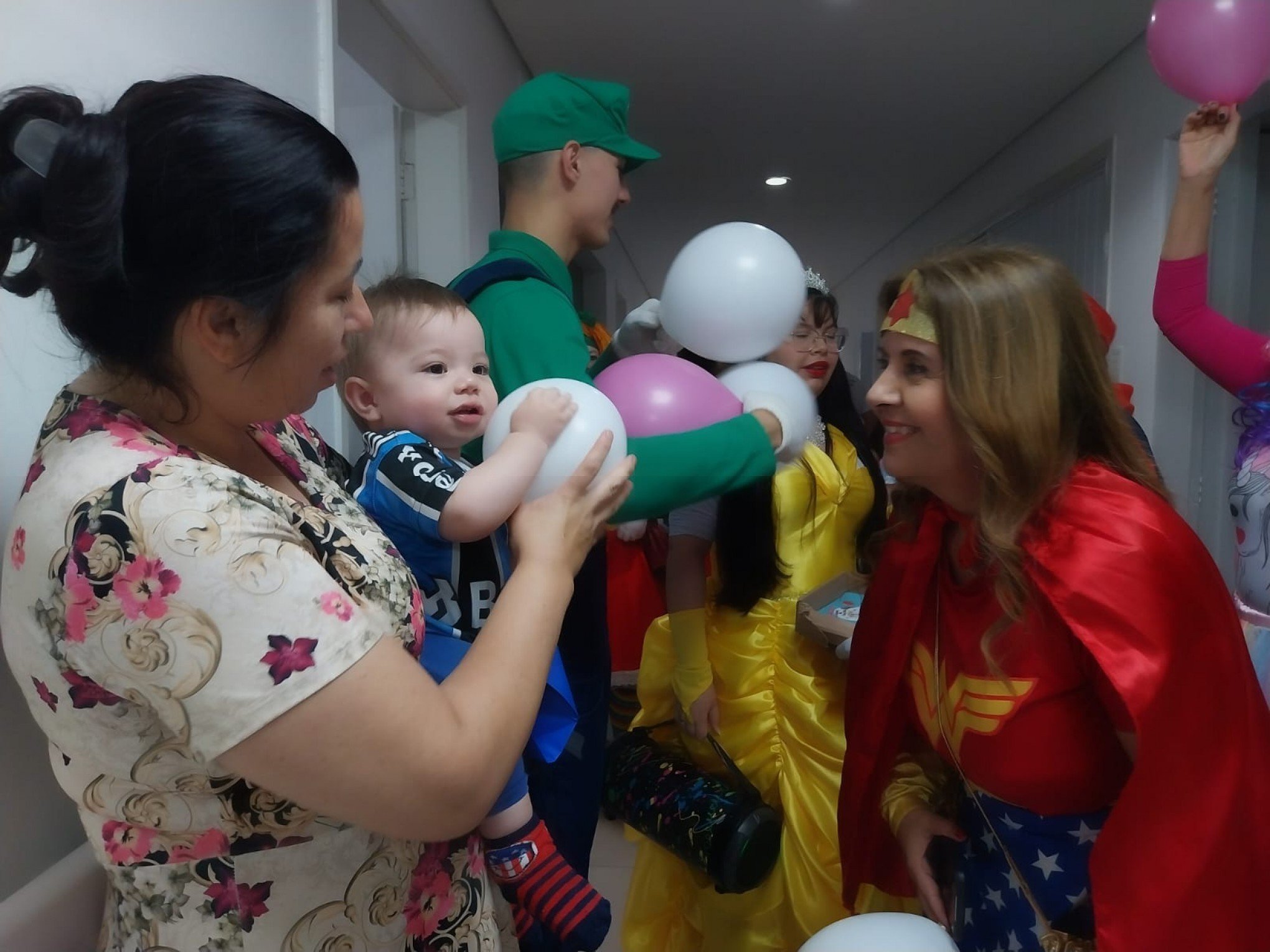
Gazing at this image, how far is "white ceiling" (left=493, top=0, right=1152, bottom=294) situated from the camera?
306 centimetres

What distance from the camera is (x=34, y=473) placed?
637 mm

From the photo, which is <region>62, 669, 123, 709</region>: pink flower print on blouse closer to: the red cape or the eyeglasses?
the red cape

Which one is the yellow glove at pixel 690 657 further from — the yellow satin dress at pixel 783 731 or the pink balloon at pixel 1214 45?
the pink balloon at pixel 1214 45

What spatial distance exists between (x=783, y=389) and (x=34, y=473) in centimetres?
98

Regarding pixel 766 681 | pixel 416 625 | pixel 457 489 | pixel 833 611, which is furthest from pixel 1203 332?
pixel 416 625

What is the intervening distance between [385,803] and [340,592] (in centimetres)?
15

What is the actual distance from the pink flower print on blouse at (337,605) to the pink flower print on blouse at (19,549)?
8.2 inches

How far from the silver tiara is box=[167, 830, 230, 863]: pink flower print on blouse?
517 millimetres

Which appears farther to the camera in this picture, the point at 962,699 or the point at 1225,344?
the point at 1225,344

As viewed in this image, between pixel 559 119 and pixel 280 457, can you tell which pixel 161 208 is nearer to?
pixel 280 457

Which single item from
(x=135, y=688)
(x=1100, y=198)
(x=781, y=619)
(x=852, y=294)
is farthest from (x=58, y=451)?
(x=852, y=294)

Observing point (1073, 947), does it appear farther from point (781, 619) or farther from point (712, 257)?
point (712, 257)

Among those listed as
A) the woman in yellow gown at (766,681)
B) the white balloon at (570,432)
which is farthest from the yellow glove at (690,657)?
the white balloon at (570,432)

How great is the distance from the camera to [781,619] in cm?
173
